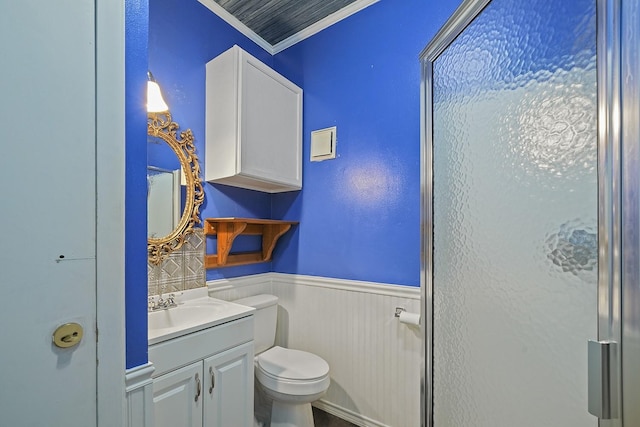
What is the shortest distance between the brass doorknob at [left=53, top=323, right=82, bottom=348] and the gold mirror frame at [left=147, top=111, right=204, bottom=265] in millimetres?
918

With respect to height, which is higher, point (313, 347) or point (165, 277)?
A: point (165, 277)

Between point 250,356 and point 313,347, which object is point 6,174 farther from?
point 313,347

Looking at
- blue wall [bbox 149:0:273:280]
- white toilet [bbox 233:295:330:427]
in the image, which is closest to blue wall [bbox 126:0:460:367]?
blue wall [bbox 149:0:273:280]

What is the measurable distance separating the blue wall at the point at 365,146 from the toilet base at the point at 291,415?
76 centimetres

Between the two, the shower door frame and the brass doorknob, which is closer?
the shower door frame

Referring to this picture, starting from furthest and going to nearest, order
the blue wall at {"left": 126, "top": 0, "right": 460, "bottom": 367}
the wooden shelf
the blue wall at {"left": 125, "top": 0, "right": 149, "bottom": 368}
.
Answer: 1. the wooden shelf
2. the blue wall at {"left": 126, "top": 0, "right": 460, "bottom": 367}
3. the blue wall at {"left": 125, "top": 0, "right": 149, "bottom": 368}

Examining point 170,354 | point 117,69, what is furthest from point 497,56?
point 170,354

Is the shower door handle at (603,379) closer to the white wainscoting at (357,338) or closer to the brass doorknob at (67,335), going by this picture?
the white wainscoting at (357,338)

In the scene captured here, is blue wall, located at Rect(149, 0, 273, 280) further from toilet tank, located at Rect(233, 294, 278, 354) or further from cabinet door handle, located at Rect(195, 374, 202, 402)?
cabinet door handle, located at Rect(195, 374, 202, 402)

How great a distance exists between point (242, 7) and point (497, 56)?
1.65m

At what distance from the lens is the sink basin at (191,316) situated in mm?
1146

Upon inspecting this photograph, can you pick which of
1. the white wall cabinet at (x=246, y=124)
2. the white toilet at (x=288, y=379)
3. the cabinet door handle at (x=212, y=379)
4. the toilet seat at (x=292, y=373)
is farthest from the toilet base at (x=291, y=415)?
the white wall cabinet at (x=246, y=124)

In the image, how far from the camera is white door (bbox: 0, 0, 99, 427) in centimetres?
55

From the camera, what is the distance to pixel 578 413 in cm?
62
